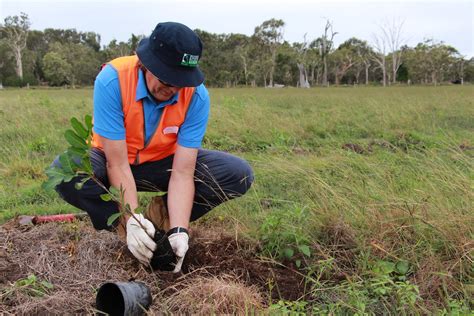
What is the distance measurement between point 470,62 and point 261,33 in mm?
28334

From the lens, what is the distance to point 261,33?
6259 cm

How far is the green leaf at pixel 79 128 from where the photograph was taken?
1.76 metres

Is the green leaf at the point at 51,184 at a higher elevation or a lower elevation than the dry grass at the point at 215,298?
higher

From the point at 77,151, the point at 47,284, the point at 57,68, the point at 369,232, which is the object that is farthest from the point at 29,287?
the point at 57,68

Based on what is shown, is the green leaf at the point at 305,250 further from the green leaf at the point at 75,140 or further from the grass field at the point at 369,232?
the green leaf at the point at 75,140

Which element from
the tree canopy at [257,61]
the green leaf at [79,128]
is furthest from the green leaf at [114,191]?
the tree canopy at [257,61]

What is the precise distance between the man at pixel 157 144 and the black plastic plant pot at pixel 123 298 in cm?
27

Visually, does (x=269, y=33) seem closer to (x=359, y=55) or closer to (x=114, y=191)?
(x=359, y=55)

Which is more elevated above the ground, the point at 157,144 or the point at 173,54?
the point at 173,54

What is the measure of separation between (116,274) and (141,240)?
23cm

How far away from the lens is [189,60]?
202 centimetres

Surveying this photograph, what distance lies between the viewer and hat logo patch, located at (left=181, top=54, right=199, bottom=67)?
2004 mm

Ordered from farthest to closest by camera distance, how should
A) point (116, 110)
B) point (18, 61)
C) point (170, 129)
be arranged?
1. point (18, 61)
2. point (170, 129)
3. point (116, 110)

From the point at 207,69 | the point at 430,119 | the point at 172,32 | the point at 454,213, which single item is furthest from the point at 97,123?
the point at 207,69
